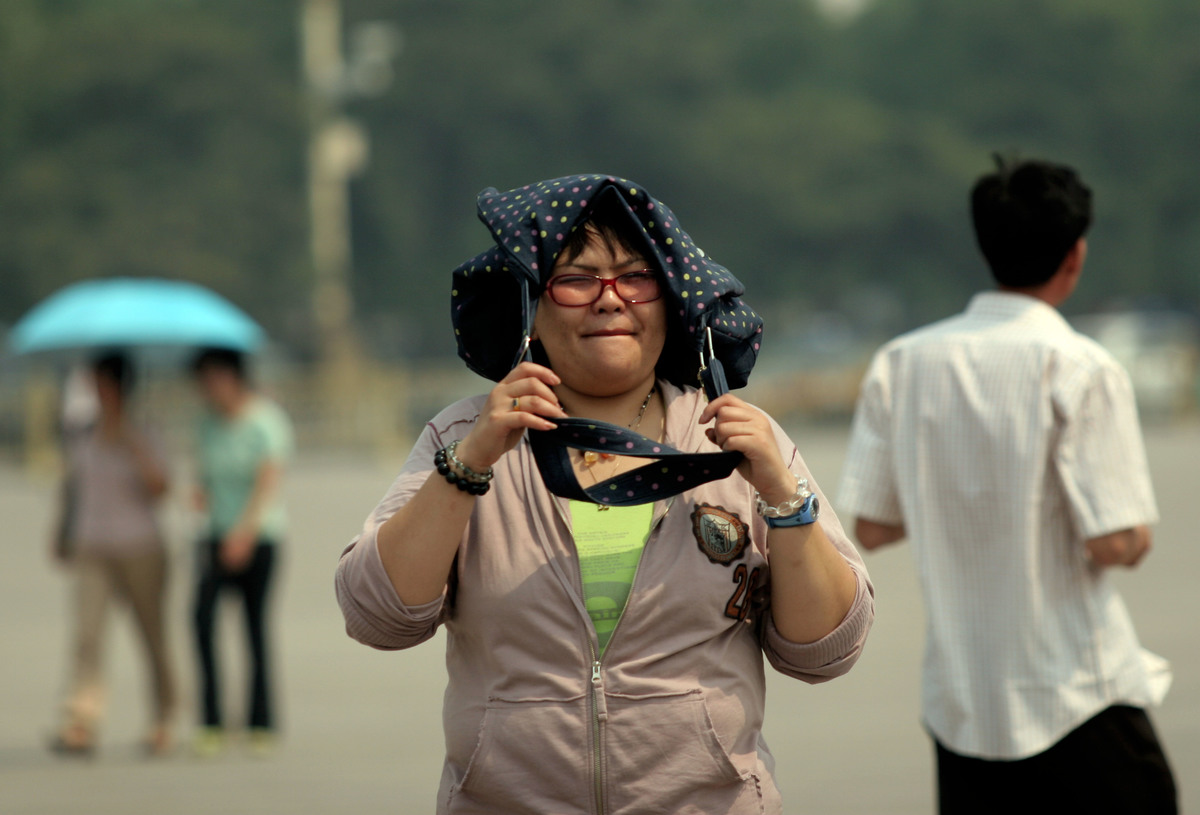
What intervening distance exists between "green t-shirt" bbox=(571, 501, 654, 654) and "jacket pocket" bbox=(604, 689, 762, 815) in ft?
0.37

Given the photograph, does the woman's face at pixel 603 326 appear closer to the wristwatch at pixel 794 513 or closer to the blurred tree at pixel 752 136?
the wristwatch at pixel 794 513

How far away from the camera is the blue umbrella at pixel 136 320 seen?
7.82 meters

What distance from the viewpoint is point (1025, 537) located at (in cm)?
332

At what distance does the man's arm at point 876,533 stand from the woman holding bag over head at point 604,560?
121 centimetres

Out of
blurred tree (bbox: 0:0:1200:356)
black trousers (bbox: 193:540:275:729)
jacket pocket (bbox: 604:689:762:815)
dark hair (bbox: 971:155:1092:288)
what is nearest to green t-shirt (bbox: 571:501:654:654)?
jacket pocket (bbox: 604:689:762:815)

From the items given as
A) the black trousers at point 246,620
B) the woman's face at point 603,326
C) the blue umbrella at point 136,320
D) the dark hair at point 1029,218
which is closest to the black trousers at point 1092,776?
the dark hair at point 1029,218

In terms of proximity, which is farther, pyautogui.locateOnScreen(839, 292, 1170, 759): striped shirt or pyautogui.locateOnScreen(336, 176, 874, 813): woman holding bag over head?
pyautogui.locateOnScreen(839, 292, 1170, 759): striped shirt

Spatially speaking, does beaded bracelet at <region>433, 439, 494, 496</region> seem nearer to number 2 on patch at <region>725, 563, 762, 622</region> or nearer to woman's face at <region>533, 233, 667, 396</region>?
woman's face at <region>533, 233, 667, 396</region>

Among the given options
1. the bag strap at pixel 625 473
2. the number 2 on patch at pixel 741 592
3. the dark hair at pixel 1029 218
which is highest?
the dark hair at pixel 1029 218

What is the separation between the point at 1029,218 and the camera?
11.4ft

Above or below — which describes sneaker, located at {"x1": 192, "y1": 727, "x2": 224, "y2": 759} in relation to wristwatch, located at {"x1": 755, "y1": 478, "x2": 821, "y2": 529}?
below

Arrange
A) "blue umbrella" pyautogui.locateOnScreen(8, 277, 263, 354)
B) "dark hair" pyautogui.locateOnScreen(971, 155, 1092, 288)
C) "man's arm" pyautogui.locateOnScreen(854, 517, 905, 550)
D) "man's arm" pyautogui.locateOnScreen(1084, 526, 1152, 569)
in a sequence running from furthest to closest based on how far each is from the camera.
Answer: "blue umbrella" pyautogui.locateOnScreen(8, 277, 263, 354) < "man's arm" pyautogui.locateOnScreen(854, 517, 905, 550) < "dark hair" pyautogui.locateOnScreen(971, 155, 1092, 288) < "man's arm" pyautogui.locateOnScreen(1084, 526, 1152, 569)

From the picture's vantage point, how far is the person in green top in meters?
6.68

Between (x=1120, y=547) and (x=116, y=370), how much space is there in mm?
4836
